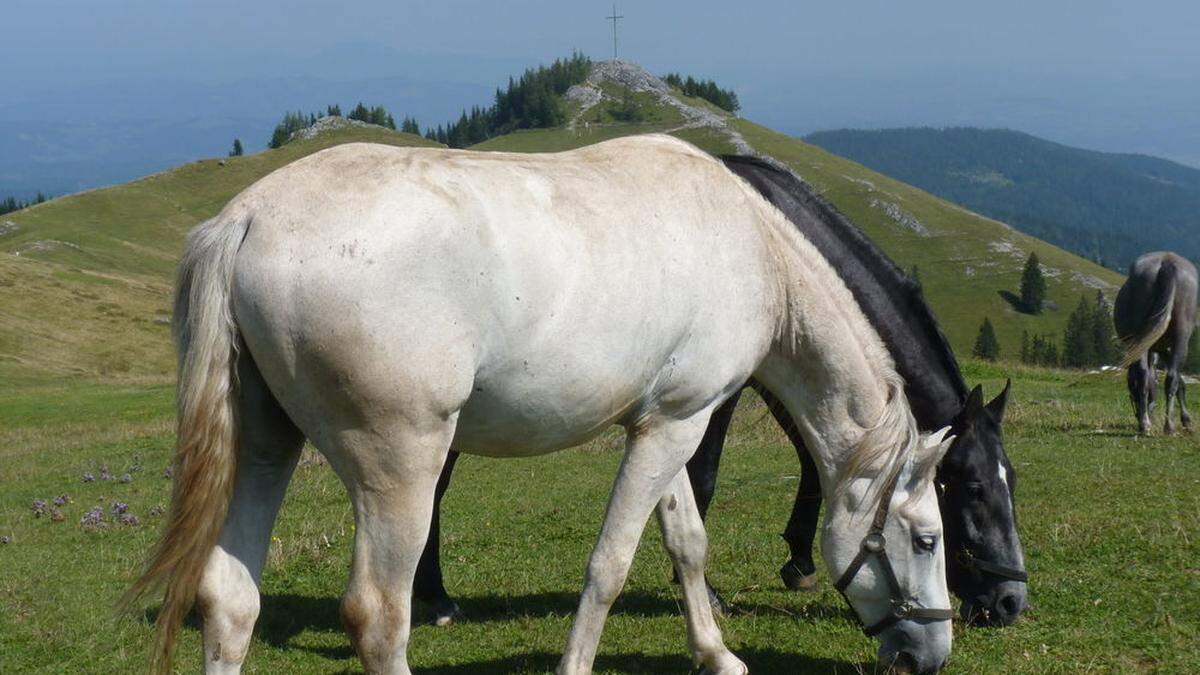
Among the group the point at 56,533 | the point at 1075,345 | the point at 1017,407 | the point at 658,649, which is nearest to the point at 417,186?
the point at 658,649

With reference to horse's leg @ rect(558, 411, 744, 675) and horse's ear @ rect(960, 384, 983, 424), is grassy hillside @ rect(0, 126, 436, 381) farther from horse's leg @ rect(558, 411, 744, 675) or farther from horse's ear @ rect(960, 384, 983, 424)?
horse's ear @ rect(960, 384, 983, 424)

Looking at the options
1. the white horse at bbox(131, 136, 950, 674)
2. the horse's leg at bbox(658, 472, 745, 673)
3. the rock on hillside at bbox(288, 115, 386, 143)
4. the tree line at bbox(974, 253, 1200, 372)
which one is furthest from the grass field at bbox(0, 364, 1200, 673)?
the rock on hillside at bbox(288, 115, 386, 143)

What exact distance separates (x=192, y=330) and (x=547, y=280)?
1458 millimetres

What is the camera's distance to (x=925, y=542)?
18.1 feet

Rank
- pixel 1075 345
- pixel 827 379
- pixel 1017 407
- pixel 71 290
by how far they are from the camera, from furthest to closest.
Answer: pixel 1075 345
pixel 71 290
pixel 1017 407
pixel 827 379

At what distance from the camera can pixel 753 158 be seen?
6094 millimetres

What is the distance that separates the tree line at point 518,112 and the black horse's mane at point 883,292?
173105mm

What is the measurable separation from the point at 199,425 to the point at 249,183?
109 m

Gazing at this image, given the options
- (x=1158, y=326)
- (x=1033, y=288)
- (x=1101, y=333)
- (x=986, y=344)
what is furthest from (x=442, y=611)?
(x=1033, y=288)

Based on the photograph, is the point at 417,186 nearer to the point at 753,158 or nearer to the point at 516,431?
the point at 516,431

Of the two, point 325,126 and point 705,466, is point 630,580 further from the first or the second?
point 325,126

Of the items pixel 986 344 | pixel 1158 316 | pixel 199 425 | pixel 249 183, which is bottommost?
pixel 986 344

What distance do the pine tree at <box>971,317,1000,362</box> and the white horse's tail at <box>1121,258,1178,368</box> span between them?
9815 centimetres

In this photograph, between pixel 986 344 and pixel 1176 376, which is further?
pixel 986 344
